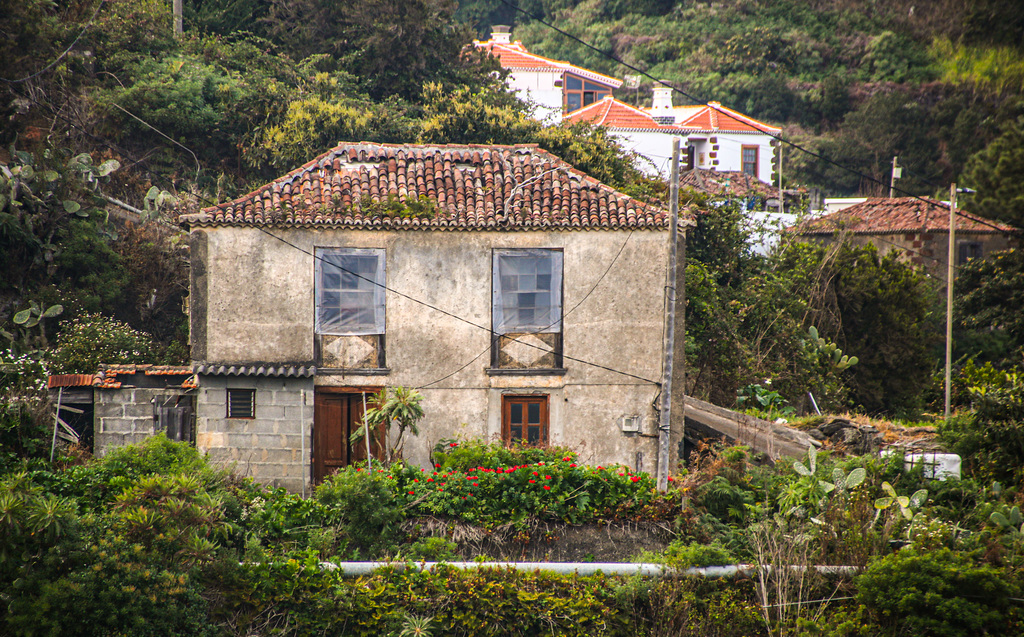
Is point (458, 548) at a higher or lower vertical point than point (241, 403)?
lower

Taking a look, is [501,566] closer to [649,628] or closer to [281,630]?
[649,628]

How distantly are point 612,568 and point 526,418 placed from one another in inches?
232

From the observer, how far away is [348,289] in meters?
15.3

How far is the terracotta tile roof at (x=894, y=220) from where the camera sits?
30.4 m

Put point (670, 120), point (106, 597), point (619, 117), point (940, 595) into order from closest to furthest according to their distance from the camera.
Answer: point (106, 597) → point (940, 595) → point (619, 117) → point (670, 120)

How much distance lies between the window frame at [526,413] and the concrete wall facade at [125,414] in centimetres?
595

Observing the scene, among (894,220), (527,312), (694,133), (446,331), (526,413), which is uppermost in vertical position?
(694,133)

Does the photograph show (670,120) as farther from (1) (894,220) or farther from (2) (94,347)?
(2) (94,347)

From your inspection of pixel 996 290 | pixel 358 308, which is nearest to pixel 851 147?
pixel 996 290

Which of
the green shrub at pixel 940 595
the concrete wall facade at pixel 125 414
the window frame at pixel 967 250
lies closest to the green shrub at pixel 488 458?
the green shrub at pixel 940 595

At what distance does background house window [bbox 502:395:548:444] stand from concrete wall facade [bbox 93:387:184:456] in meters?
6.00

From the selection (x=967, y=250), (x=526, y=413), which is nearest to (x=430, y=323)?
(x=526, y=413)

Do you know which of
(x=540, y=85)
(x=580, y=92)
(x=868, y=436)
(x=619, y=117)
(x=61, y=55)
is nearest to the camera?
(x=868, y=436)

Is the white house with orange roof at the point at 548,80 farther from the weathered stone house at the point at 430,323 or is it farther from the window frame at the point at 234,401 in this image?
the window frame at the point at 234,401
